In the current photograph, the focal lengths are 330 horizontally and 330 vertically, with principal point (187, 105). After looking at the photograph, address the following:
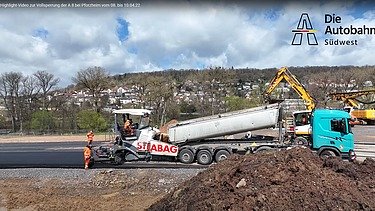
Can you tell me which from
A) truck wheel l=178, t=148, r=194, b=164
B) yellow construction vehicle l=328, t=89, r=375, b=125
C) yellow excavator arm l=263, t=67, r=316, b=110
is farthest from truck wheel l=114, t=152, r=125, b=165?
yellow construction vehicle l=328, t=89, r=375, b=125

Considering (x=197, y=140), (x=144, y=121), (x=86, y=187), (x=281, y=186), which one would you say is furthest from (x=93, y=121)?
(x=281, y=186)

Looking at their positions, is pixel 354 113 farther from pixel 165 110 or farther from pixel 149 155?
pixel 149 155

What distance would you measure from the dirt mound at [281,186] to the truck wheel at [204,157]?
5839 mm

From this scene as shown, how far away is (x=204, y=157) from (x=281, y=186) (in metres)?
7.16

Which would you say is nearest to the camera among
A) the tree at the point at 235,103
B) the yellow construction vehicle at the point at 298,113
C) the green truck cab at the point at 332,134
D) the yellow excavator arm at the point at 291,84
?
the green truck cab at the point at 332,134

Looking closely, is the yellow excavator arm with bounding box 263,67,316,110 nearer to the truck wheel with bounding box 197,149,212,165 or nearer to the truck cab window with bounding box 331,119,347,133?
the truck cab window with bounding box 331,119,347,133

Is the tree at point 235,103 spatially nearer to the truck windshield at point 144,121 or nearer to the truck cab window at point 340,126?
the truck windshield at point 144,121

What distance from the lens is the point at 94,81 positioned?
134ft

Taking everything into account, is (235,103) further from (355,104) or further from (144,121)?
(144,121)

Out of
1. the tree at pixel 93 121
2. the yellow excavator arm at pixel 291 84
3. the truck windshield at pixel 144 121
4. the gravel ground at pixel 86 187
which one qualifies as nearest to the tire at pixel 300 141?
the gravel ground at pixel 86 187

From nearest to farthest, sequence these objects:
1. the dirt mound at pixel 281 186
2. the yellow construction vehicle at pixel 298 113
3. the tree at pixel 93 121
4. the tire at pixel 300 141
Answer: the dirt mound at pixel 281 186 < the tire at pixel 300 141 < the yellow construction vehicle at pixel 298 113 < the tree at pixel 93 121

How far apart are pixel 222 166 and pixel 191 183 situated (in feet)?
2.30

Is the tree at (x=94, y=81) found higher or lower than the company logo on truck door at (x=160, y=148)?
higher

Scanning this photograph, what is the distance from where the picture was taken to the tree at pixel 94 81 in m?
40.7
